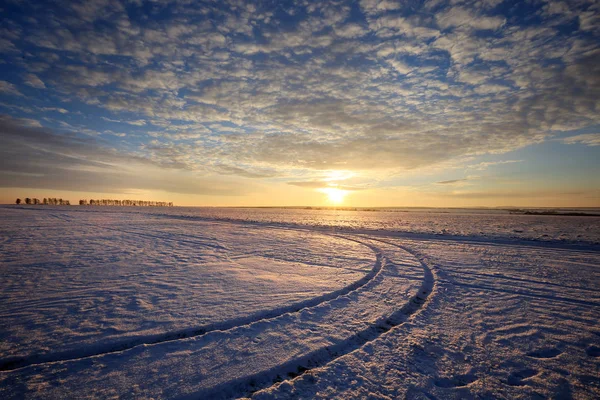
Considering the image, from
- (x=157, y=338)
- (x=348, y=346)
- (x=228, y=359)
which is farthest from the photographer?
(x=157, y=338)

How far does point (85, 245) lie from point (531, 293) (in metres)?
18.5

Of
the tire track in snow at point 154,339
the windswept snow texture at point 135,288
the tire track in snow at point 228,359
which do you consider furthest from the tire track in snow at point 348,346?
the windswept snow texture at point 135,288

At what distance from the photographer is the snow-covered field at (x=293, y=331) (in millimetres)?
3447

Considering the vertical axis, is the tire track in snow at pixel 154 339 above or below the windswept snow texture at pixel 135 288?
below

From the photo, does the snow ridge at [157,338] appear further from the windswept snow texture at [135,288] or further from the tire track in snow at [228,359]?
the tire track in snow at [228,359]

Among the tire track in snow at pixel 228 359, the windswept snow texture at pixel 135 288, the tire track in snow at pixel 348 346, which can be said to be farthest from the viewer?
the windswept snow texture at pixel 135 288

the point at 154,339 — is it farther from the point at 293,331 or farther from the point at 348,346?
the point at 348,346

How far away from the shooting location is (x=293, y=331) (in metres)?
4.84

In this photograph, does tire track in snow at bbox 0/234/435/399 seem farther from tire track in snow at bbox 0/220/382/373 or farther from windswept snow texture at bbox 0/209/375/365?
windswept snow texture at bbox 0/209/375/365

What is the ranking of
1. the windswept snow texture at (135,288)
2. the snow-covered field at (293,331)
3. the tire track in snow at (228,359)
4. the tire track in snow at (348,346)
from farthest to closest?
the windswept snow texture at (135,288) → the tire track in snow at (348,346) → the snow-covered field at (293,331) → the tire track in snow at (228,359)

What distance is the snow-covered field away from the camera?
3.45 m

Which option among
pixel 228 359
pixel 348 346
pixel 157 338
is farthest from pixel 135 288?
pixel 348 346

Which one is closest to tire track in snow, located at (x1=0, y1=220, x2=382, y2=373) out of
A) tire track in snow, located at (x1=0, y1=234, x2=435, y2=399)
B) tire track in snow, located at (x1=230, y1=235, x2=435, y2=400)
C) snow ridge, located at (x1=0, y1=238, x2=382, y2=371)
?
snow ridge, located at (x1=0, y1=238, x2=382, y2=371)

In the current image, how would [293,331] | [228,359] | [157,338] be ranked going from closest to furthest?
[228,359] < [157,338] < [293,331]
